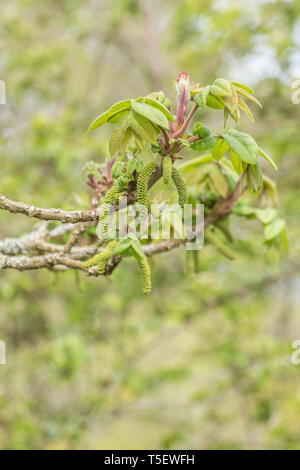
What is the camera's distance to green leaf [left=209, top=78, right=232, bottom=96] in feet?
2.63

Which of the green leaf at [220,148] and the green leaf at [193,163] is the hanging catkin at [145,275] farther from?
the green leaf at [193,163]

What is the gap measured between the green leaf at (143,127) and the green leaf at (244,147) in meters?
0.16

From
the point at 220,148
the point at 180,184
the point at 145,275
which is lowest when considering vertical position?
the point at 145,275

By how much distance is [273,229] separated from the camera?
115 centimetres

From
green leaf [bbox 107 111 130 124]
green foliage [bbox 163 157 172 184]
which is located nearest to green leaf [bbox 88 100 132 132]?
green leaf [bbox 107 111 130 124]

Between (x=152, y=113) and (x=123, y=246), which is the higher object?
(x=152, y=113)

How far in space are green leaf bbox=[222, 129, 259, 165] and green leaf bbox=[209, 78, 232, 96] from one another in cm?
10

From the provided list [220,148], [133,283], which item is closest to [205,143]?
[220,148]

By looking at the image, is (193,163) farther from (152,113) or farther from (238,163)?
(152,113)

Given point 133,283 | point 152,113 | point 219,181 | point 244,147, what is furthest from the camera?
point 133,283

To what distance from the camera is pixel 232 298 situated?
10.2 ft

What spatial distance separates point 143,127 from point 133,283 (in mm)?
2588

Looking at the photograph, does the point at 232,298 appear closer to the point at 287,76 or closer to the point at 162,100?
the point at 287,76

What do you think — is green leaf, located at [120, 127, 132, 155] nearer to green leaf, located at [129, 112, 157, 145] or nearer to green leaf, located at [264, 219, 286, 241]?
green leaf, located at [129, 112, 157, 145]
